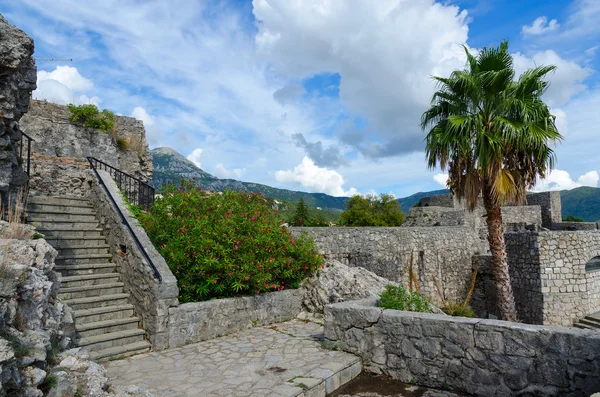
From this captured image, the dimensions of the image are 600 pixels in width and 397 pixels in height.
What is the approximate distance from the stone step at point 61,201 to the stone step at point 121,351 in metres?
4.57

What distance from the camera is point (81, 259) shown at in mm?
7379

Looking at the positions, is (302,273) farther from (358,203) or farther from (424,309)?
(358,203)

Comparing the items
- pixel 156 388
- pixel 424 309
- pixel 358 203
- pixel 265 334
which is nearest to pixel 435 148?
pixel 424 309

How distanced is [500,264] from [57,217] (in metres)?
11.9

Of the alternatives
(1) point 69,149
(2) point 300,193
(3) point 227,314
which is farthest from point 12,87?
(2) point 300,193

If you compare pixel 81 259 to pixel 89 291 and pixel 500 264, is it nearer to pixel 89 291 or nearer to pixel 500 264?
pixel 89 291

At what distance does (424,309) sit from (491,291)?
12.6m

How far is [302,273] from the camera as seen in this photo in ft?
28.8

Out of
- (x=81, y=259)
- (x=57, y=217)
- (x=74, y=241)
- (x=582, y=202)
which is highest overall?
(x=582, y=202)

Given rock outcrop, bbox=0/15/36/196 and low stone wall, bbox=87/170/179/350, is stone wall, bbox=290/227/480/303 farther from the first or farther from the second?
rock outcrop, bbox=0/15/36/196

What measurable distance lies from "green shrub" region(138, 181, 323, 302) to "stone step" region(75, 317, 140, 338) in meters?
0.94

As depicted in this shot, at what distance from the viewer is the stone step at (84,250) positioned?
7.41 meters

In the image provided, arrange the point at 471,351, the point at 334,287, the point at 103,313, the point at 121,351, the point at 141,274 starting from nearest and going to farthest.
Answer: the point at 471,351 < the point at 121,351 < the point at 103,313 < the point at 141,274 < the point at 334,287

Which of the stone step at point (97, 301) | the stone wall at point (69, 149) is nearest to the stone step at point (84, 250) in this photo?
the stone step at point (97, 301)
